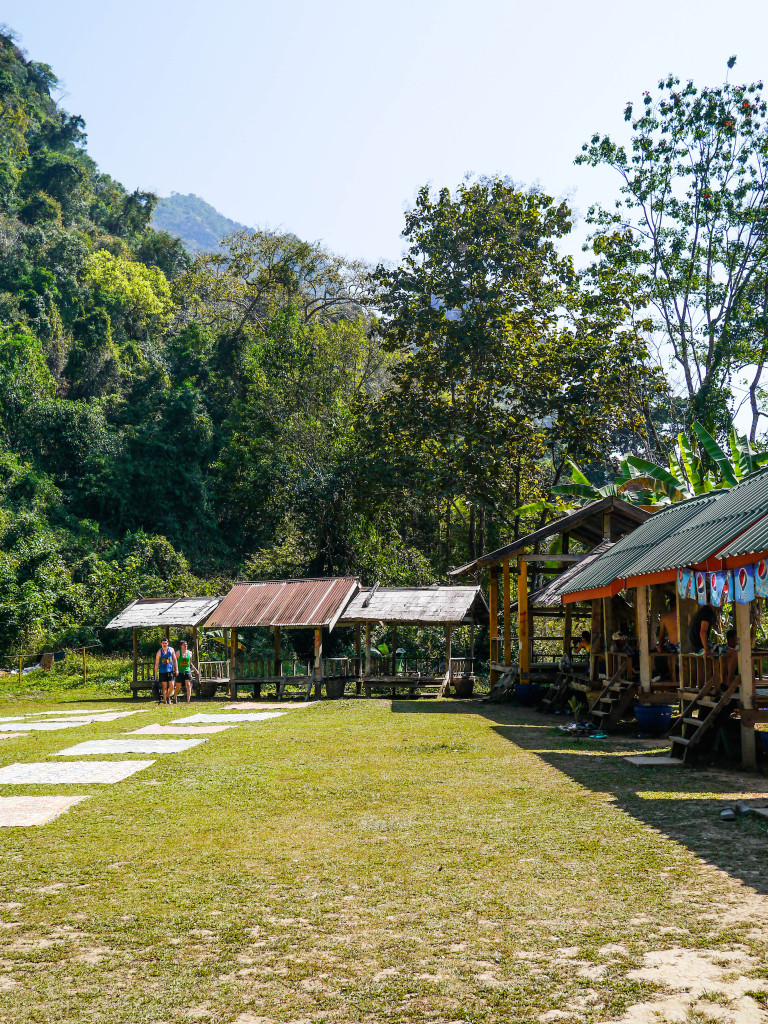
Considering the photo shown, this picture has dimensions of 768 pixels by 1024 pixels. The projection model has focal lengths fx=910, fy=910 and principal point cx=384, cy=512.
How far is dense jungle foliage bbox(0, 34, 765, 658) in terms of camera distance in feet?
95.0

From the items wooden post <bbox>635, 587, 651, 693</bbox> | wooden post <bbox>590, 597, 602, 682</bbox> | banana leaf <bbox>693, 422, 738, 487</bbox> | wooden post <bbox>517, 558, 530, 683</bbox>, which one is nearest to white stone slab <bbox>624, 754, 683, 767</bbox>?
wooden post <bbox>635, 587, 651, 693</bbox>

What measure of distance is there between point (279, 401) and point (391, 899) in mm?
31670

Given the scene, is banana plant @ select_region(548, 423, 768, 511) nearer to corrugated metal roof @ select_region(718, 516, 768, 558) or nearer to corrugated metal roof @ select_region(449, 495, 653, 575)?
corrugated metal roof @ select_region(449, 495, 653, 575)

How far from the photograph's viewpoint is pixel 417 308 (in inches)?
1177

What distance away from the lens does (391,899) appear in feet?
17.9

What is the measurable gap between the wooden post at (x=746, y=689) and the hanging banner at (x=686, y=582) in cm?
78

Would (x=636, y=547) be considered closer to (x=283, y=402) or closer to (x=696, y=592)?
(x=696, y=592)

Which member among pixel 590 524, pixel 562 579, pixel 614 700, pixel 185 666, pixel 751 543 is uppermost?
pixel 590 524

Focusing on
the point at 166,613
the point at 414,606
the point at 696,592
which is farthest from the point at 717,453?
the point at 166,613

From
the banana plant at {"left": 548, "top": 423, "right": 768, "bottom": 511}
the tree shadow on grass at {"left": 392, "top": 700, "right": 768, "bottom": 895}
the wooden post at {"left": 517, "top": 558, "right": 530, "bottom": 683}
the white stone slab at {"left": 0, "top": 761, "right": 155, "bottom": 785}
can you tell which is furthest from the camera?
the wooden post at {"left": 517, "top": 558, "right": 530, "bottom": 683}

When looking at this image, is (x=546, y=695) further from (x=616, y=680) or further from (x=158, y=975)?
(x=158, y=975)

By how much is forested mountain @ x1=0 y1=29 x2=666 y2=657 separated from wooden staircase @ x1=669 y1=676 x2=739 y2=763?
700 inches

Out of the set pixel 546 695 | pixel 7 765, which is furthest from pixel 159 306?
pixel 7 765

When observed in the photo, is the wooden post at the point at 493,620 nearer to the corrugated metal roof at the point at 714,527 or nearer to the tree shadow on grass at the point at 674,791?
the tree shadow on grass at the point at 674,791
